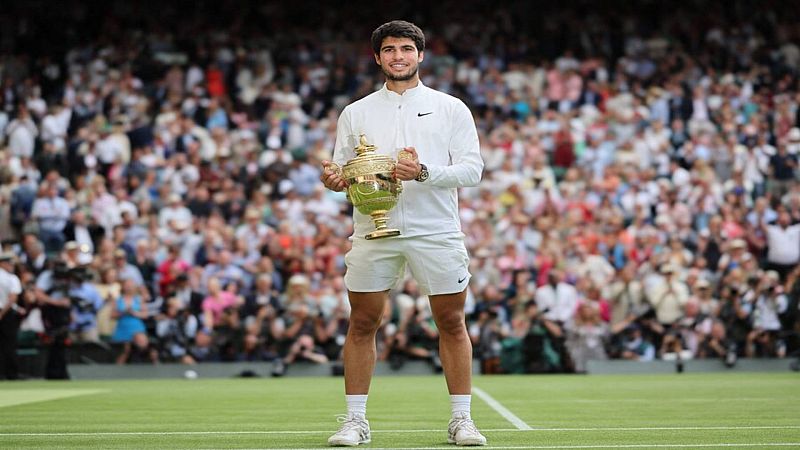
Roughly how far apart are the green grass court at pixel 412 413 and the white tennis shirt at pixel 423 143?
1200 millimetres

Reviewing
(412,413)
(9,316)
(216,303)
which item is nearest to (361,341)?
(412,413)

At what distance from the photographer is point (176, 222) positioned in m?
21.8

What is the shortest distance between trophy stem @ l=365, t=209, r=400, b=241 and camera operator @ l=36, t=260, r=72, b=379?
12385 mm

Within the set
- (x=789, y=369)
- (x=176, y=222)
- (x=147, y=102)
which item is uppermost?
(x=147, y=102)

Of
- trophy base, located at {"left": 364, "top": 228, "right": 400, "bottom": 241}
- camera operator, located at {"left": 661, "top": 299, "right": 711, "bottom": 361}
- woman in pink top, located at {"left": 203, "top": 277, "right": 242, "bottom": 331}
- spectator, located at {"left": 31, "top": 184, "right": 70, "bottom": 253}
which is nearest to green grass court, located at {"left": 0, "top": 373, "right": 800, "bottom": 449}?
trophy base, located at {"left": 364, "top": 228, "right": 400, "bottom": 241}

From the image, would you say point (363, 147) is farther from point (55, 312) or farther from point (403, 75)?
point (55, 312)

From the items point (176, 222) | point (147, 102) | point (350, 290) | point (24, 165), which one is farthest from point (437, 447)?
point (147, 102)

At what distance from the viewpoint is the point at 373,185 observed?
707 cm

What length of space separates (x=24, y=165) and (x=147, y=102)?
369 centimetres

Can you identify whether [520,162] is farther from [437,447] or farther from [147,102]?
[437,447]

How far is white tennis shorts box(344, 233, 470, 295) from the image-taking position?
7.32m

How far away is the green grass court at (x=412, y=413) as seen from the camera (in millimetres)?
7645

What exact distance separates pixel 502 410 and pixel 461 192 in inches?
490

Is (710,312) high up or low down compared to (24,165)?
down
